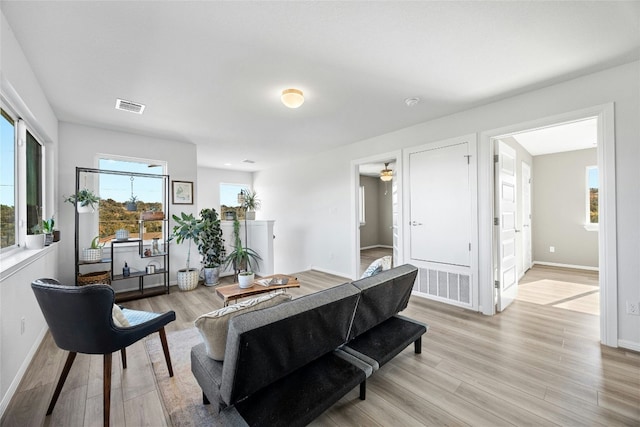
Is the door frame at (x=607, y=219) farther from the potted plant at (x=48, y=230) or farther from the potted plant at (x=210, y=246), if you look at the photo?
the potted plant at (x=48, y=230)

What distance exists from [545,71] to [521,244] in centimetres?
325

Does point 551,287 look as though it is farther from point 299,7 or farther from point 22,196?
point 22,196

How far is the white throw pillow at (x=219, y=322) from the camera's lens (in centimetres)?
137

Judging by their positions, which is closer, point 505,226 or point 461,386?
point 461,386

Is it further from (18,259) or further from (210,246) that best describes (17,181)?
(210,246)

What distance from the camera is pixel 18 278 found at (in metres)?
1.94

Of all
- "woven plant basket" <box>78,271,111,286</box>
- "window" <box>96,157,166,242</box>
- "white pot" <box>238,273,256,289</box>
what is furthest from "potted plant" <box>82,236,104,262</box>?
"white pot" <box>238,273,256,289</box>

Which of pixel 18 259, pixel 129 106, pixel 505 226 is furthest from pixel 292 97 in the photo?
pixel 505 226

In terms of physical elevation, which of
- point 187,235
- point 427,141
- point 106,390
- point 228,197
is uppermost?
point 427,141

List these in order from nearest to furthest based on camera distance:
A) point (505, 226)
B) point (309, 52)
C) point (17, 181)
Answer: point (309, 52), point (17, 181), point (505, 226)

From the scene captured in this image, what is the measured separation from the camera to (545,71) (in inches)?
94.7

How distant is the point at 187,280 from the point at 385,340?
11.4 ft

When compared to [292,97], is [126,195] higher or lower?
lower

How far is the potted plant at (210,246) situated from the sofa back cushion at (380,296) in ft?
11.0
